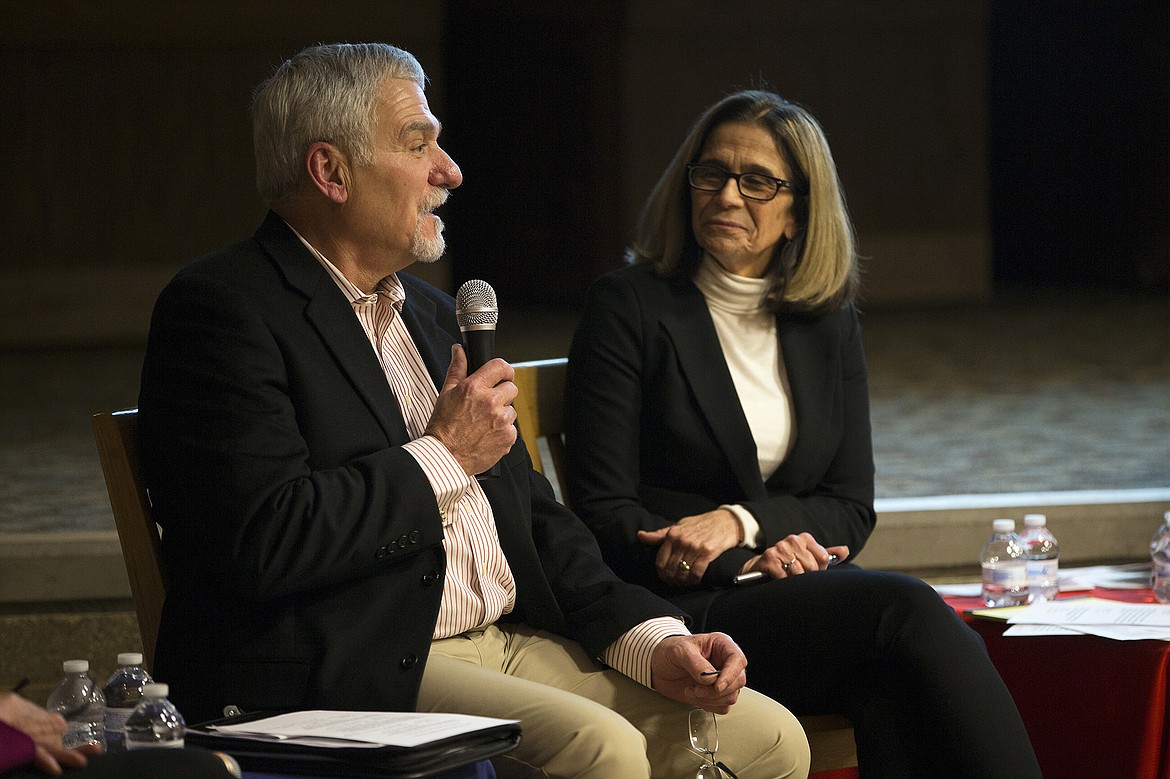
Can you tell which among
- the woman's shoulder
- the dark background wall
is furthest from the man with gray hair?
the dark background wall

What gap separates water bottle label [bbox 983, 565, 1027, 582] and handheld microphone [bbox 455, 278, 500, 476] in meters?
1.40

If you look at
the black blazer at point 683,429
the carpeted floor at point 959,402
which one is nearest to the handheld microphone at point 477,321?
the black blazer at point 683,429

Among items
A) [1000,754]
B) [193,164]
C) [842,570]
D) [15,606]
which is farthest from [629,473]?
[193,164]

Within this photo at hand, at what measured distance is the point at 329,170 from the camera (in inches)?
92.1

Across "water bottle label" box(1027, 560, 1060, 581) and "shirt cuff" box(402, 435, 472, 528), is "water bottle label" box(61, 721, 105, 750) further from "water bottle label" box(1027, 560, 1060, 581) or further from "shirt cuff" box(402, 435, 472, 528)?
→ "water bottle label" box(1027, 560, 1060, 581)

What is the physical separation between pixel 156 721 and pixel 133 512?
0.58m

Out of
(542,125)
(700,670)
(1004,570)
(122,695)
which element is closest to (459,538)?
(700,670)

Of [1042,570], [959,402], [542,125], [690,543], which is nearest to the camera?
Answer: [690,543]

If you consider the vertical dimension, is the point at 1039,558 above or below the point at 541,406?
below

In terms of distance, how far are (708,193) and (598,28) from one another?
8119mm

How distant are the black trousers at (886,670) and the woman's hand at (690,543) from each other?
0.16 metres

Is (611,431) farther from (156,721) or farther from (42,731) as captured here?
(42,731)

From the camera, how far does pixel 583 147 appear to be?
36.4 ft

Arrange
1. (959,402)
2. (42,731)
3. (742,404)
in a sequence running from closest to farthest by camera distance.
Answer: (42,731) → (742,404) → (959,402)
